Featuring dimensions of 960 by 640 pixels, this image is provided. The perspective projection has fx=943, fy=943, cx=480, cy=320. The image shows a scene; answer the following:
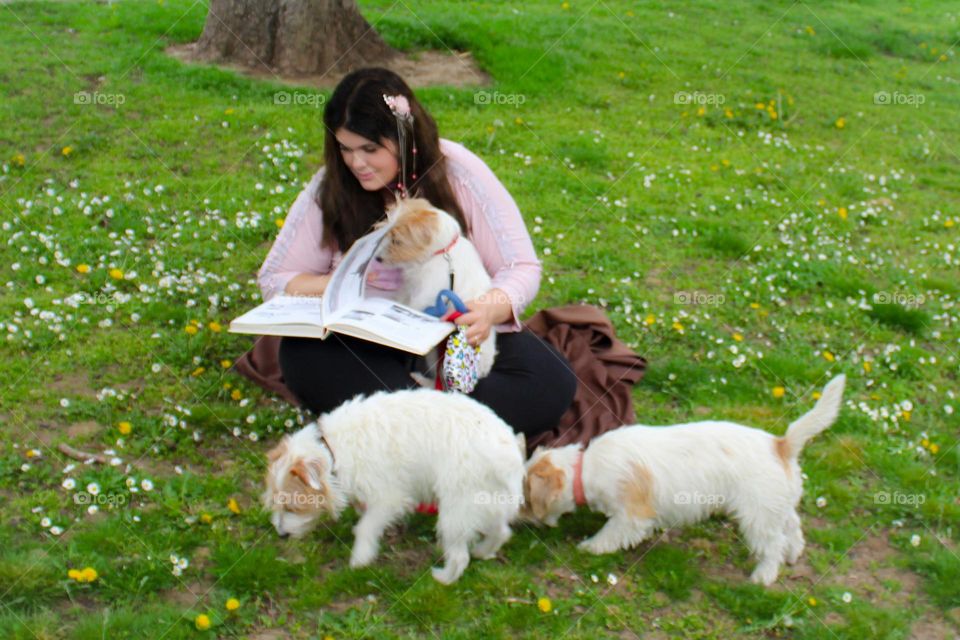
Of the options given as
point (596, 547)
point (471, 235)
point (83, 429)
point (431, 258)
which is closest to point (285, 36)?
point (471, 235)

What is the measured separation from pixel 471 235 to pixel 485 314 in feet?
2.16

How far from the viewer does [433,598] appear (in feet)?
12.6

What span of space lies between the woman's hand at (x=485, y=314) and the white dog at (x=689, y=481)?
0.71m

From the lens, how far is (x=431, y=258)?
4613 mm

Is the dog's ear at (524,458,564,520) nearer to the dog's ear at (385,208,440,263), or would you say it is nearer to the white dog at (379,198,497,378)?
the white dog at (379,198,497,378)

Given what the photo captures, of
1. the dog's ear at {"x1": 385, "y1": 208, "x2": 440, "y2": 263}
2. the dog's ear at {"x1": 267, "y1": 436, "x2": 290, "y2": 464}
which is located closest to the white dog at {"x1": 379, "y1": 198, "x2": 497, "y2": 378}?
the dog's ear at {"x1": 385, "y1": 208, "x2": 440, "y2": 263}

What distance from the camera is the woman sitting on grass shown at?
14.9 feet

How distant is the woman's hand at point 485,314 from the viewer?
177 inches

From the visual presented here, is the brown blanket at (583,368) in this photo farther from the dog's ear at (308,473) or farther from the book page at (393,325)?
the dog's ear at (308,473)

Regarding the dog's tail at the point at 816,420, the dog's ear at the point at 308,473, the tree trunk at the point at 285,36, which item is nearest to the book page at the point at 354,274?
the dog's ear at the point at 308,473

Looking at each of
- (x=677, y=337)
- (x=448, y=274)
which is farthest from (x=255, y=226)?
(x=677, y=337)

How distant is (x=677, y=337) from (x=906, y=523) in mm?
1898

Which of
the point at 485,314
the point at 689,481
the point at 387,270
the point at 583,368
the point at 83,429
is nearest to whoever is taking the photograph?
the point at 689,481

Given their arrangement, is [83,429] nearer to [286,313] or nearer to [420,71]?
[286,313]
